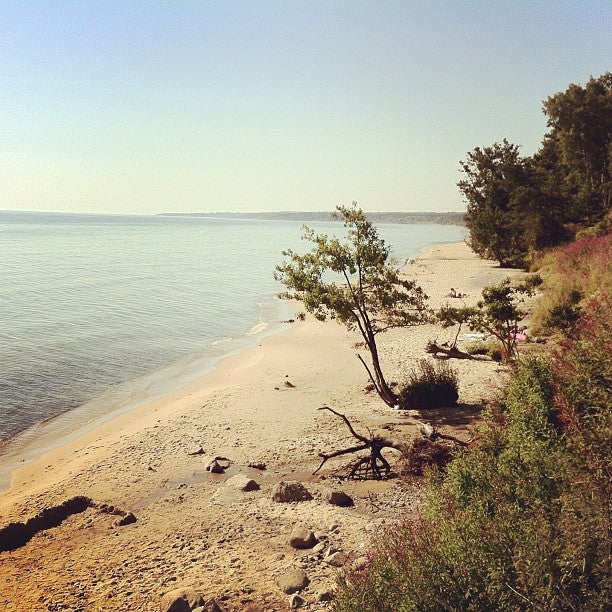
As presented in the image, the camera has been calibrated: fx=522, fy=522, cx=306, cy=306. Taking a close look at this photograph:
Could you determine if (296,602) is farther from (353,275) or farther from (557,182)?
(557,182)

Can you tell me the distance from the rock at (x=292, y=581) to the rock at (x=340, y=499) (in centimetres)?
231

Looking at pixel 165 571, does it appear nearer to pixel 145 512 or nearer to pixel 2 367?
pixel 145 512

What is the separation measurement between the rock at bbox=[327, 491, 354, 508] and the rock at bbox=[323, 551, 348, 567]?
1867mm

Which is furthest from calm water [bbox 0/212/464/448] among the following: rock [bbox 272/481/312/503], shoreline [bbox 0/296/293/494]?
rock [bbox 272/481/312/503]

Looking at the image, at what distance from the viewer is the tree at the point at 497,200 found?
159 ft

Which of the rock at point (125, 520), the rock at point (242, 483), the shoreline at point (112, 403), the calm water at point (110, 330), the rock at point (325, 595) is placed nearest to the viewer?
the rock at point (325, 595)

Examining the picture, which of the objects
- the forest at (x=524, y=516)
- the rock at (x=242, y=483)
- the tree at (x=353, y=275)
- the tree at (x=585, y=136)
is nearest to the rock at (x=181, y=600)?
the forest at (x=524, y=516)

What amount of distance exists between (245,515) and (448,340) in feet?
52.8

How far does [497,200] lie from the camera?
52.4 metres

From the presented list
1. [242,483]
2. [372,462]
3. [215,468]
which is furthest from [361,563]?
[215,468]

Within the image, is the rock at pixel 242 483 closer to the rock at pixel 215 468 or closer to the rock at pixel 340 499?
the rock at pixel 215 468

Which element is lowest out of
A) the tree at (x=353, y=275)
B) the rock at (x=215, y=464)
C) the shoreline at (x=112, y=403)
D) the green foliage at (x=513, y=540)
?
the shoreline at (x=112, y=403)

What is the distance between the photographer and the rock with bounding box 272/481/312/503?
33.6ft

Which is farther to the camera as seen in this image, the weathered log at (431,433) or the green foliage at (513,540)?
the weathered log at (431,433)
